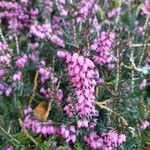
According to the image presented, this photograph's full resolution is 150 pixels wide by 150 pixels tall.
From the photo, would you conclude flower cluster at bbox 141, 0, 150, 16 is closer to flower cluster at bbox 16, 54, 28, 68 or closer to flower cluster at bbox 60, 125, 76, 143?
flower cluster at bbox 16, 54, 28, 68

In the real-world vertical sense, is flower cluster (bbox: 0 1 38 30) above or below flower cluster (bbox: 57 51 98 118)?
above

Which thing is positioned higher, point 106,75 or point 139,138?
point 106,75

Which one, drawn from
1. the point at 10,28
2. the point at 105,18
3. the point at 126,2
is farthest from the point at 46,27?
the point at 126,2

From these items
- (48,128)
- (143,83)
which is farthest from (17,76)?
(143,83)

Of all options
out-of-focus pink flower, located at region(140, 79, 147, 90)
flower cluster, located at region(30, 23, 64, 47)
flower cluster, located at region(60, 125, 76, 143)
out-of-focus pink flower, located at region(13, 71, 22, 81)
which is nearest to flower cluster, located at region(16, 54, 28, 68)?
out-of-focus pink flower, located at region(13, 71, 22, 81)

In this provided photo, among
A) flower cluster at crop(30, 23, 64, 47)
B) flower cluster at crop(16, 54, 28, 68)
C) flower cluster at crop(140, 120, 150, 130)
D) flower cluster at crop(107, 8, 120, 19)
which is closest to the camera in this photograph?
flower cluster at crop(140, 120, 150, 130)

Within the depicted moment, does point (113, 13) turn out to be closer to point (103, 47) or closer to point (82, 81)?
point (103, 47)

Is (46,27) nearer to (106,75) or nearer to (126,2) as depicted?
(106,75)
